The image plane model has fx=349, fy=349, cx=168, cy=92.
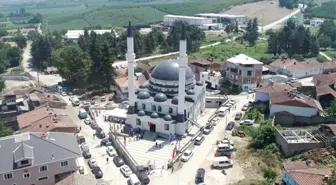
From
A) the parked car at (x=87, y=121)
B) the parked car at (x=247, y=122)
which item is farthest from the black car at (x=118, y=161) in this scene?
the parked car at (x=247, y=122)

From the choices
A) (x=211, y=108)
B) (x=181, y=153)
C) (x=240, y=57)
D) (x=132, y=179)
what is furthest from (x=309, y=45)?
(x=132, y=179)

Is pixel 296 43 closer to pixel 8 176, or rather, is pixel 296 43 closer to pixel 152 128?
pixel 152 128

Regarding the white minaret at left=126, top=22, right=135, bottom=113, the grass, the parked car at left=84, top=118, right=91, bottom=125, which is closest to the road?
the white minaret at left=126, top=22, right=135, bottom=113

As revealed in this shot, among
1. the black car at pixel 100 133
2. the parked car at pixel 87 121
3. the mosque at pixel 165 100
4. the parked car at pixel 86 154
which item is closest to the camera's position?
the parked car at pixel 86 154

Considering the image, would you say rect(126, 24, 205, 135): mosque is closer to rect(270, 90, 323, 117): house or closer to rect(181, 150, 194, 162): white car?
rect(181, 150, 194, 162): white car

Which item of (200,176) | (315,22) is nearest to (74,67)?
(200,176)

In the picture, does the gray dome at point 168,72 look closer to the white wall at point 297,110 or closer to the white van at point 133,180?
the white wall at point 297,110
